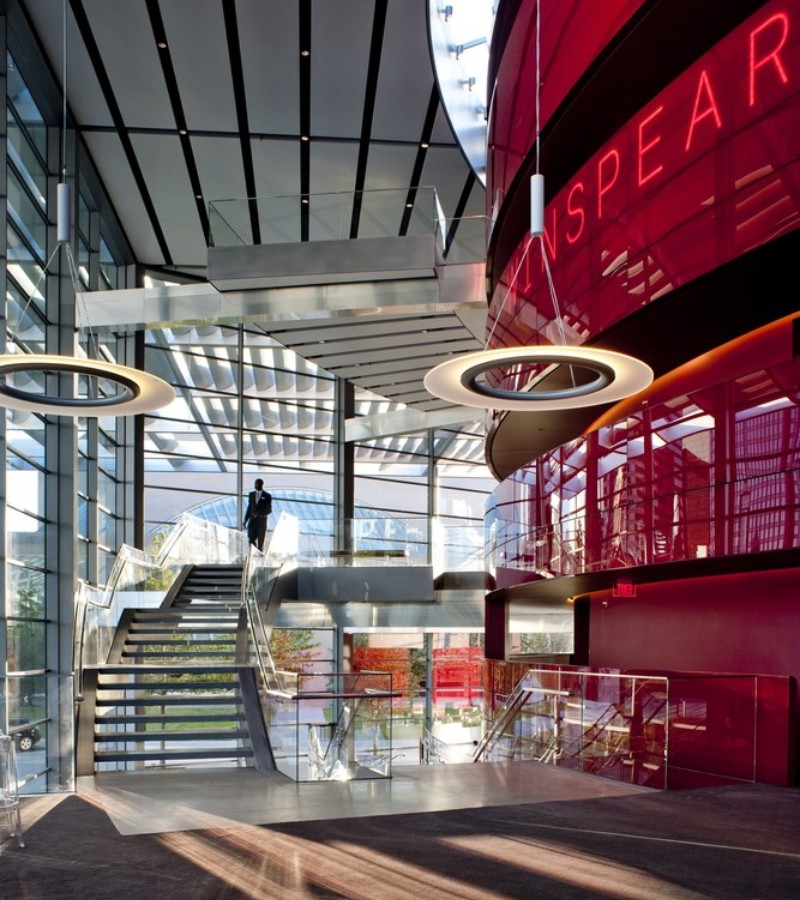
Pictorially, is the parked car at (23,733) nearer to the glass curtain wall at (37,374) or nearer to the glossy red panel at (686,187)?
the glass curtain wall at (37,374)

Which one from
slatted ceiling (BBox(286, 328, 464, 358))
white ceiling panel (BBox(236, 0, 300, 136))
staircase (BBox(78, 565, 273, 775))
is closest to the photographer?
staircase (BBox(78, 565, 273, 775))

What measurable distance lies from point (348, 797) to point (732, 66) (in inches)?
340

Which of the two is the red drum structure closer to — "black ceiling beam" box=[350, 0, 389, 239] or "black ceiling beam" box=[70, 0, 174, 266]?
"black ceiling beam" box=[350, 0, 389, 239]

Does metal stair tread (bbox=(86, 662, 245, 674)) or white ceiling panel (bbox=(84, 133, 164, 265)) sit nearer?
metal stair tread (bbox=(86, 662, 245, 674))

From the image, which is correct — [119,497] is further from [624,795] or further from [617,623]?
[624,795]

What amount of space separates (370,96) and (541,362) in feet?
41.4

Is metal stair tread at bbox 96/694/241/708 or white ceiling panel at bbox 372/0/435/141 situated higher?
white ceiling panel at bbox 372/0/435/141

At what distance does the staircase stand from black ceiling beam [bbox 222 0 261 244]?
24.6 feet

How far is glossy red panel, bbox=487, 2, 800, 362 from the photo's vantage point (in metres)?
10.6

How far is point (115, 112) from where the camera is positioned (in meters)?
21.8

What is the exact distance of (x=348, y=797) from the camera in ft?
34.9

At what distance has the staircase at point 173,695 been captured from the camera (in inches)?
559

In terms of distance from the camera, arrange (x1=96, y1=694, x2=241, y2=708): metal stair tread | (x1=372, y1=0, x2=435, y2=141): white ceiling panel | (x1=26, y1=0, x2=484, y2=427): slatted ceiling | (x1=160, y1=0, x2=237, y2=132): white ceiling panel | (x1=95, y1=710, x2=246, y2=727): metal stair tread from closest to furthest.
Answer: (x1=95, y1=710, x2=246, y2=727): metal stair tread
(x1=96, y1=694, x2=241, y2=708): metal stair tread
(x1=160, y1=0, x2=237, y2=132): white ceiling panel
(x1=372, y1=0, x2=435, y2=141): white ceiling panel
(x1=26, y1=0, x2=484, y2=427): slatted ceiling

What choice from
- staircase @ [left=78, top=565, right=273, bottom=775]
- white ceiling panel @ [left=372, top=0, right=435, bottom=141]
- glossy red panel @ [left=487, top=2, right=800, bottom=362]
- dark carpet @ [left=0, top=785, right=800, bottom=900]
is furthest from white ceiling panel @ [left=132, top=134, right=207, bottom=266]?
dark carpet @ [left=0, top=785, right=800, bottom=900]
